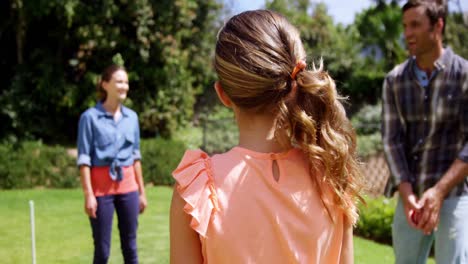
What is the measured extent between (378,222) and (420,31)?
4949mm

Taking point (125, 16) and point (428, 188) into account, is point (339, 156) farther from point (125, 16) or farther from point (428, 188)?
point (125, 16)

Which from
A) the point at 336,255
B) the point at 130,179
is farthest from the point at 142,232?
the point at 336,255

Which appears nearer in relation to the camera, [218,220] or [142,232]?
[218,220]

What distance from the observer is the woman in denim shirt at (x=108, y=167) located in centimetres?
443

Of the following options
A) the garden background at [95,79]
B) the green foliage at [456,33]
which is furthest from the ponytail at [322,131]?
the green foliage at [456,33]

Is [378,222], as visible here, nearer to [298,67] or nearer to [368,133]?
[298,67]

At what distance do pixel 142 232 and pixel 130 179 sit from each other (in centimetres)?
343

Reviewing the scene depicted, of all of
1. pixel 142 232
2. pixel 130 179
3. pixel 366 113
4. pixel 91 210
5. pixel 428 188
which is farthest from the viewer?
pixel 366 113

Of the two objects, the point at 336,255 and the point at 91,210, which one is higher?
the point at 336,255

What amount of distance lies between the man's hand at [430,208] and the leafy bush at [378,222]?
446 cm

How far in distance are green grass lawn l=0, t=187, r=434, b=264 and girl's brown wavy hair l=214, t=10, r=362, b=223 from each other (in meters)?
4.85

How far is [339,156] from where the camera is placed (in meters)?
1.74

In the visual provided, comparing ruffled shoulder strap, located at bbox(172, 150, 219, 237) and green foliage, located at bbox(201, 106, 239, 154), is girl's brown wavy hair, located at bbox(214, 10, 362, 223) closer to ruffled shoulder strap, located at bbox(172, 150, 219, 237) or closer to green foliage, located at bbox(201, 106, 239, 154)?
ruffled shoulder strap, located at bbox(172, 150, 219, 237)

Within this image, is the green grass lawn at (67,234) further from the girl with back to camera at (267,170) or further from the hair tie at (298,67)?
the hair tie at (298,67)
